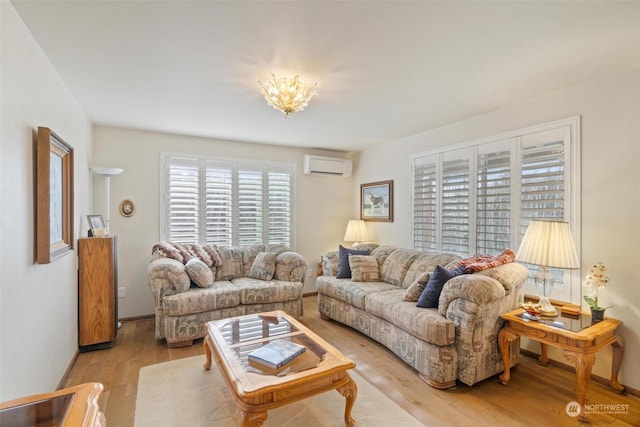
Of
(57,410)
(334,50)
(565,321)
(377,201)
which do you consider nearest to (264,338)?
(57,410)

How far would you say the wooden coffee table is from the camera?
1641mm

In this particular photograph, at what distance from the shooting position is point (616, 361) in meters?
2.36

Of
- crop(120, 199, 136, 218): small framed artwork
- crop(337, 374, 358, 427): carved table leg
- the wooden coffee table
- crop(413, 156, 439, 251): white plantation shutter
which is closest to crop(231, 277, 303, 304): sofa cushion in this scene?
the wooden coffee table

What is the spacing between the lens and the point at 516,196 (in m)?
3.04

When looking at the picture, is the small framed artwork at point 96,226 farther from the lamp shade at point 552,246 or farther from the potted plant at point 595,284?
the potted plant at point 595,284

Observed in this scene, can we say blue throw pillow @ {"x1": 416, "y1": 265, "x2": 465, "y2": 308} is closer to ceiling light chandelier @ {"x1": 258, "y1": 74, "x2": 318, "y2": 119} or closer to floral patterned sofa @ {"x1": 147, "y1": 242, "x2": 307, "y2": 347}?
floral patterned sofa @ {"x1": 147, "y1": 242, "x2": 307, "y2": 347}

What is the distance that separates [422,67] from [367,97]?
2.19 feet

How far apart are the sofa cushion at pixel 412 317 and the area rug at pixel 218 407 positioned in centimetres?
58

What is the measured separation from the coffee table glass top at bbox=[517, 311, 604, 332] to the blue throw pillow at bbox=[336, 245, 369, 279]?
1.98 meters

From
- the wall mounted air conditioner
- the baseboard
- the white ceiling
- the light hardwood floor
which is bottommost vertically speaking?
the light hardwood floor

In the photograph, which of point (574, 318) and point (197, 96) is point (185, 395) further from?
point (574, 318)

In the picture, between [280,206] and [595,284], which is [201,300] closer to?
[280,206]

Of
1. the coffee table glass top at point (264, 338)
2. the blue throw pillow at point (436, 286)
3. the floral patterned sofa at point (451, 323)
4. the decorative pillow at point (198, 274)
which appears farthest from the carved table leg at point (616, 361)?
the decorative pillow at point (198, 274)

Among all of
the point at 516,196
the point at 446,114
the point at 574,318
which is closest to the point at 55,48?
the point at 446,114
